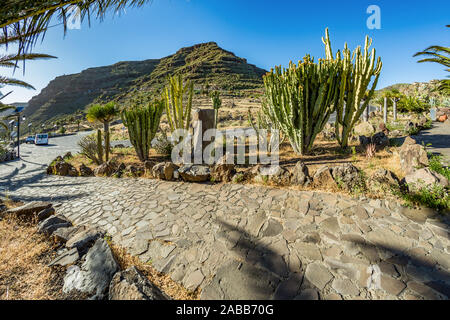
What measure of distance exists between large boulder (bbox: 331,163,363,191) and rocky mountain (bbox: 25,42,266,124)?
48.3 meters

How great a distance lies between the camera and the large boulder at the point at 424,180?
299 centimetres

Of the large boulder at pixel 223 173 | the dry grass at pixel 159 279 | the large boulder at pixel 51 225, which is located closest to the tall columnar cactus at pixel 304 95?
the large boulder at pixel 223 173

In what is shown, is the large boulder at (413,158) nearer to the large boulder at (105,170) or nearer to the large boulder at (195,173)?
the large boulder at (195,173)

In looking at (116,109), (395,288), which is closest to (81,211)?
(395,288)

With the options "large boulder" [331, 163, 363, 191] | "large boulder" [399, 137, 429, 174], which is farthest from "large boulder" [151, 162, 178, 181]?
"large boulder" [399, 137, 429, 174]

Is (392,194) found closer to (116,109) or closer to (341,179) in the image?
(341,179)

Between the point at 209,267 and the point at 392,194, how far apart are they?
10.7 feet

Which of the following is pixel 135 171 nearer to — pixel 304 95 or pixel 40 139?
pixel 304 95

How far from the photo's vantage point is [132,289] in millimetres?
1661

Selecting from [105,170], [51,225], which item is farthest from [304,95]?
[105,170]

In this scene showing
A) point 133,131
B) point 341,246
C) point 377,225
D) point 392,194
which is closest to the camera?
point 341,246

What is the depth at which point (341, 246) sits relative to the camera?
94.5 inches

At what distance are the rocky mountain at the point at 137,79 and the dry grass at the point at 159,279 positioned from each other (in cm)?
5013

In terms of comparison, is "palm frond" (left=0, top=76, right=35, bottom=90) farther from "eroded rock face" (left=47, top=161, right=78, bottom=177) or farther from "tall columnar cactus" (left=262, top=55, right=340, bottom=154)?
"tall columnar cactus" (left=262, top=55, right=340, bottom=154)
